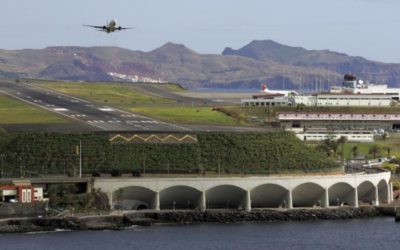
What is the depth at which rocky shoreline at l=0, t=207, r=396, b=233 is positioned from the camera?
94.6 metres

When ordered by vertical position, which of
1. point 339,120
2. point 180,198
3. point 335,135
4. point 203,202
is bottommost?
point 203,202

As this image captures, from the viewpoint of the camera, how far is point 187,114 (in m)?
149

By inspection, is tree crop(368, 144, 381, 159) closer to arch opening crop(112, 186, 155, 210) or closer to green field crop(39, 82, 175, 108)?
green field crop(39, 82, 175, 108)

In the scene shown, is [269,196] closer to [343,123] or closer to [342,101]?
[343,123]

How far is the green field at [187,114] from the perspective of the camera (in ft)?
457

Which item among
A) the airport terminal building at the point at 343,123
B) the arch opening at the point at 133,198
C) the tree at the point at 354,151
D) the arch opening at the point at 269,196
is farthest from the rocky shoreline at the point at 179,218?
the airport terminal building at the point at 343,123

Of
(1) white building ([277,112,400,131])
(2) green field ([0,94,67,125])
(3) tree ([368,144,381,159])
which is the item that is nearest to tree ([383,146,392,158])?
(3) tree ([368,144,381,159])

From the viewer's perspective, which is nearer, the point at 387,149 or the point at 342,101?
the point at 387,149

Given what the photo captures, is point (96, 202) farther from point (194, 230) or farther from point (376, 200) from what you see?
point (376, 200)

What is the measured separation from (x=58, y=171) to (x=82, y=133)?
27.9ft

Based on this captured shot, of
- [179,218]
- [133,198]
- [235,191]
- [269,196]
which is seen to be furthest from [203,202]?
[269,196]

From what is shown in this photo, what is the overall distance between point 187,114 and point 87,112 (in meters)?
13.2

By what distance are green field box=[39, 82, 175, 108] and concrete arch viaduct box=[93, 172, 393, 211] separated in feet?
162

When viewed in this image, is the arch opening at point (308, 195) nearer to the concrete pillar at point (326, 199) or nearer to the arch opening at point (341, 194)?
the concrete pillar at point (326, 199)
